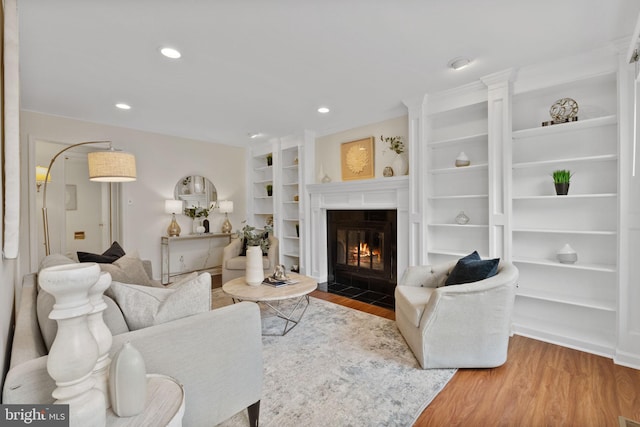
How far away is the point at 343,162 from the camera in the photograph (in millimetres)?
4543

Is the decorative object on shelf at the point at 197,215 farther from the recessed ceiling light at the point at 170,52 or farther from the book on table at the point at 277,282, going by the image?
the recessed ceiling light at the point at 170,52

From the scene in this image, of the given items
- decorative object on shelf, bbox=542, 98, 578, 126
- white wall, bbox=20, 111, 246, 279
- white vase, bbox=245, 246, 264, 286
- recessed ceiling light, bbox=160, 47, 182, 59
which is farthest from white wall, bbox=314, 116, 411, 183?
recessed ceiling light, bbox=160, 47, 182, 59

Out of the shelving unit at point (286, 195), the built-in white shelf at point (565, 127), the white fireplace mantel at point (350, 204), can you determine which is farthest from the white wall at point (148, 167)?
the built-in white shelf at point (565, 127)

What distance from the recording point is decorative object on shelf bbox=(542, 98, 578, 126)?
102 inches

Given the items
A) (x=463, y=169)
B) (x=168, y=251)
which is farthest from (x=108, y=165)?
(x=463, y=169)

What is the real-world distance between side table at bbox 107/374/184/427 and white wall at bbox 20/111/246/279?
388cm

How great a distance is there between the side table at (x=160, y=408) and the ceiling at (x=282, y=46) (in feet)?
6.68

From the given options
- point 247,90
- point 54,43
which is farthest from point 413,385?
point 54,43

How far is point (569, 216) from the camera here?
2.70 meters

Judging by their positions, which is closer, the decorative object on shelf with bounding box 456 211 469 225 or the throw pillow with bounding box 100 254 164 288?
the throw pillow with bounding box 100 254 164 288

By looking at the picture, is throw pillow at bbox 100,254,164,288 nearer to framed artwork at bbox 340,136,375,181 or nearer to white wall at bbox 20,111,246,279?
white wall at bbox 20,111,246,279

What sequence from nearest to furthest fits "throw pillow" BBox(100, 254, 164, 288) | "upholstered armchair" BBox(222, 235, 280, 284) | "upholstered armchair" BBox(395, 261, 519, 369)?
"throw pillow" BBox(100, 254, 164, 288)
"upholstered armchair" BBox(395, 261, 519, 369)
"upholstered armchair" BBox(222, 235, 280, 284)

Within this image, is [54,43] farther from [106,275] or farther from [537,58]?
[537,58]

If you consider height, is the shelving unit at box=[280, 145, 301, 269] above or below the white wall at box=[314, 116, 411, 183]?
below
